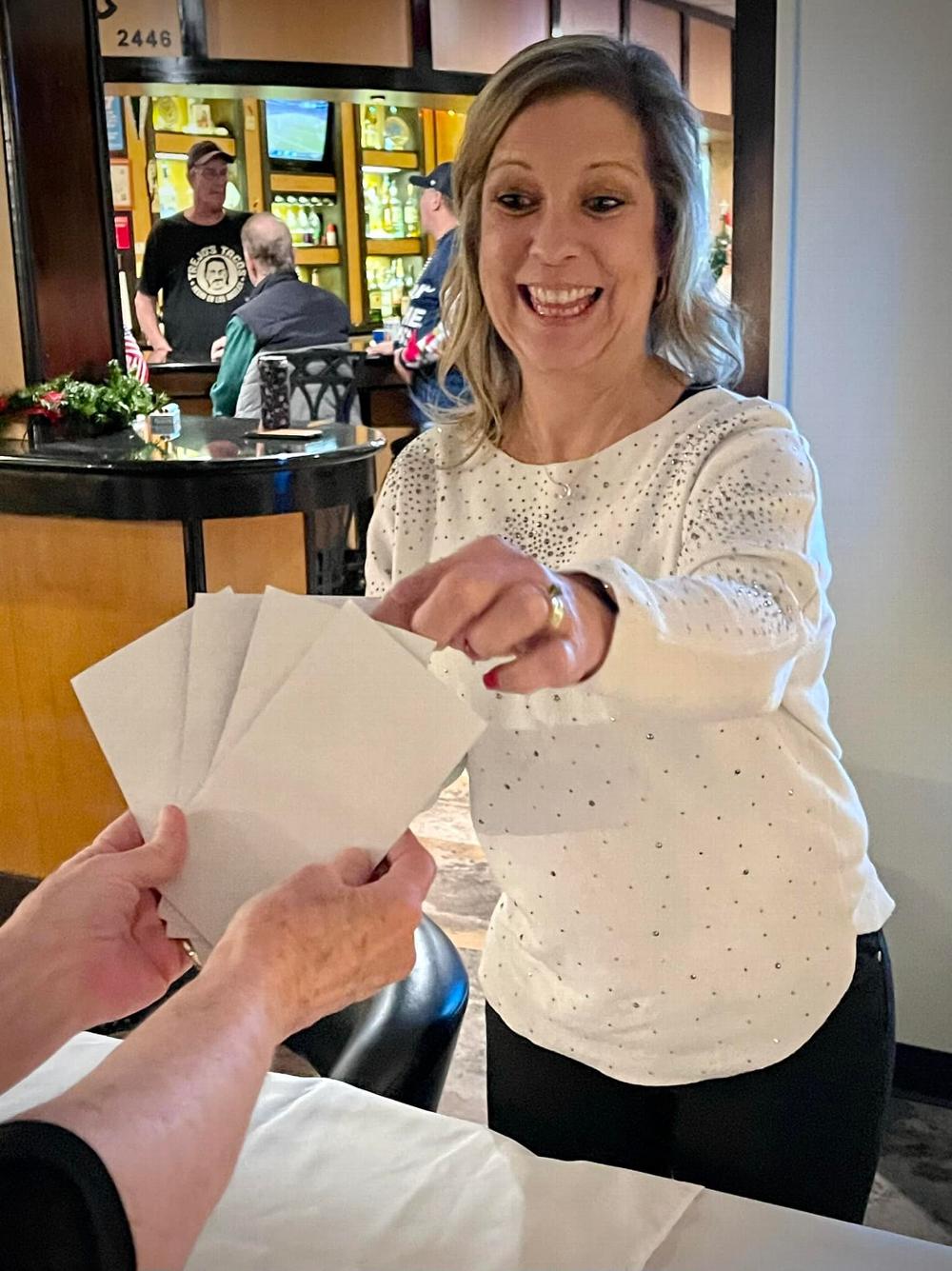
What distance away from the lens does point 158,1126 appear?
767 millimetres

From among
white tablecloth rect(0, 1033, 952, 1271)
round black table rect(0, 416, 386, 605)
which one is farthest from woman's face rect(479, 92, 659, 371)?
round black table rect(0, 416, 386, 605)

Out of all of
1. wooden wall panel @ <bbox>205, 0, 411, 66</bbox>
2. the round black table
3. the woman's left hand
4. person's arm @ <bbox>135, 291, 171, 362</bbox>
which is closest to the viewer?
the woman's left hand

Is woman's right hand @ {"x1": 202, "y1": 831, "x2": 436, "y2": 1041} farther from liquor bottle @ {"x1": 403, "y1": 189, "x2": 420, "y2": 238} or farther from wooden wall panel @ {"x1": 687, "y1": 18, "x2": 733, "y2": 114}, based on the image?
wooden wall panel @ {"x1": 687, "y1": 18, "x2": 733, "y2": 114}

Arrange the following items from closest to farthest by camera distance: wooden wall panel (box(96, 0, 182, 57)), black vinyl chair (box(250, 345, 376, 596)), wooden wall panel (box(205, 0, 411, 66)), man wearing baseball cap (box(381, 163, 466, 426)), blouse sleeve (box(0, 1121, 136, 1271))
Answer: blouse sleeve (box(0, 1121, 136, 1271)) → black vinyl chair (box(250, 345, 376, 596)) → man wearing baseball cap (box(381, 163, 466, 426)) → wooden wall panel (box(96, 0, 182, 57)) → wooden wall panel (box(205, 0, 411, 66))

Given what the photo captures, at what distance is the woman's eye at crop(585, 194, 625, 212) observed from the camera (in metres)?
1.32

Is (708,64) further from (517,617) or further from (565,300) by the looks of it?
(517,617)

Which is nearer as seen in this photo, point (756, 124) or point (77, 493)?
point (756, 124)

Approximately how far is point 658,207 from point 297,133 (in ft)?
25.4

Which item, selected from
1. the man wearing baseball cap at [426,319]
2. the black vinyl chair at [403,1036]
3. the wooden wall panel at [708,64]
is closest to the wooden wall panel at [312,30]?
the man wearing baseball cap at [426,319]

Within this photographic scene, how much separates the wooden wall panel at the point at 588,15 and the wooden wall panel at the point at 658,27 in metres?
0.17

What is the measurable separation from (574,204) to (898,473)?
1.20 metres

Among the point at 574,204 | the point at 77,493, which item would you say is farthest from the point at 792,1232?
the point at 77,493

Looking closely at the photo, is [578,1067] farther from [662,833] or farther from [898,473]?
[898,473]

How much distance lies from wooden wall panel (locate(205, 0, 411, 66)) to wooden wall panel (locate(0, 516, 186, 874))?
12.6 feet
